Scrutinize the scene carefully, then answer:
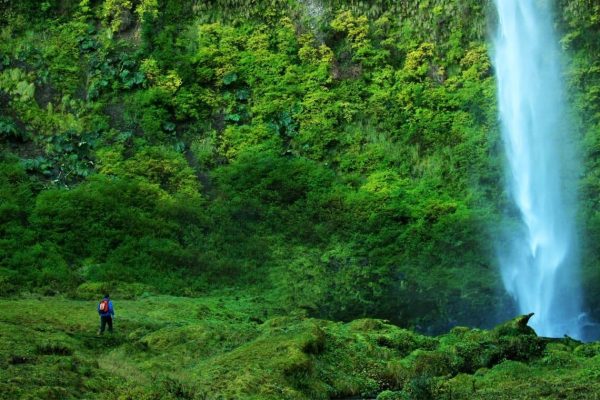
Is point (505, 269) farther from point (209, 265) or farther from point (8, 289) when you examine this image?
point (8, 289)

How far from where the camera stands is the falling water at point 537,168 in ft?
97.2

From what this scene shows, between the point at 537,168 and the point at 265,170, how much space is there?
11886 mm

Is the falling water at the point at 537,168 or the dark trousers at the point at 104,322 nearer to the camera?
the dark trousers at the point at 104,322

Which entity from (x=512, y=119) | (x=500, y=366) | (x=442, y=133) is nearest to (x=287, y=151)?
(x=442, y=133)

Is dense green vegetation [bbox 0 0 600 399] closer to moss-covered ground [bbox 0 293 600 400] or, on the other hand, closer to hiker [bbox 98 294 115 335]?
moss-covered ground [bbox 0 293 600 400]

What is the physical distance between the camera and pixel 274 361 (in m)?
14.2

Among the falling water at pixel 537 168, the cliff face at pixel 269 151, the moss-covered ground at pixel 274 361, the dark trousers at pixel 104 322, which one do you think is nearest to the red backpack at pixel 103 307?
the dark trousers at pixel 104 322

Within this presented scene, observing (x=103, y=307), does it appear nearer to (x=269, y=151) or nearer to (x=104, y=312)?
(x=104, y=312)

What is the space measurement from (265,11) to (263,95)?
5.08m

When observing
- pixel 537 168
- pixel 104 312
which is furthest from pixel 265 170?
pixel 104 312

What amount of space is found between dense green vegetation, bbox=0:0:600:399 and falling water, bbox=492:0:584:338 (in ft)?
2.27

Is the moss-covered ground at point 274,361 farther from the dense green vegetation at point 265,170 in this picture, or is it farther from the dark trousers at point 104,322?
the dark trousers at point 104,322

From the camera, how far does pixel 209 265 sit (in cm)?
3045

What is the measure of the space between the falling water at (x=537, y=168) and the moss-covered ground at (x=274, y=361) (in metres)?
10.4
